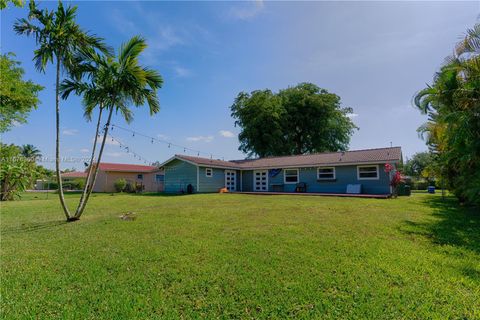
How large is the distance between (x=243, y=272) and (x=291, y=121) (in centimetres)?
2948

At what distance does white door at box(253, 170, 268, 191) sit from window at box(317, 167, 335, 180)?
4.70 metres

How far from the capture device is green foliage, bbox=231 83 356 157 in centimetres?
2950

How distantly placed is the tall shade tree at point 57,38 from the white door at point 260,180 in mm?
16246

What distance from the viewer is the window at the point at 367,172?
656 inches

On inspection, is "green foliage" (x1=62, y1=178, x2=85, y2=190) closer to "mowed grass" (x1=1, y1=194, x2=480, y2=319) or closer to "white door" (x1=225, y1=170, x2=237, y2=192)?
"white door" (x1=225, y1=170, x2=237, y2=192)

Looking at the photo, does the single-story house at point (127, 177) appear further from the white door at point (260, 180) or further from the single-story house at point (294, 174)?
the white door at point (260, 180)

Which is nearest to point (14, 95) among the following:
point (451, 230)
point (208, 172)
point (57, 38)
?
point (57, 38)

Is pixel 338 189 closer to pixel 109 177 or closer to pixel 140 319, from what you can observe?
pixel 140 319

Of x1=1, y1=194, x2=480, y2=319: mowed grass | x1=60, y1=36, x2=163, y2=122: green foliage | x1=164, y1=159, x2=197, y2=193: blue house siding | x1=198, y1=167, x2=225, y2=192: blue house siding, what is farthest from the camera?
x1=164, y1=159, x2=197, y2=193: blue house siding

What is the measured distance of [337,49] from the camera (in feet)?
40.2

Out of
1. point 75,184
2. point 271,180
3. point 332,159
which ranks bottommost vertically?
point 75,184

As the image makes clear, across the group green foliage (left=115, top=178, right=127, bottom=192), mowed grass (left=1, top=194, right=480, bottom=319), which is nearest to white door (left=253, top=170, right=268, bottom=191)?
green foliage (left=115, top=178, right=127, bottom=192)

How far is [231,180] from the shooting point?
881 inches

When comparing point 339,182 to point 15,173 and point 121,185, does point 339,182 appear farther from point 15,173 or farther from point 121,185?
point 121,185
